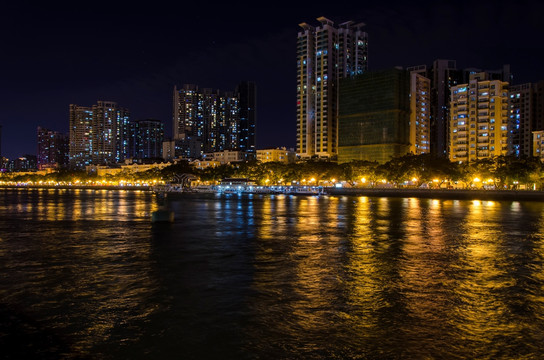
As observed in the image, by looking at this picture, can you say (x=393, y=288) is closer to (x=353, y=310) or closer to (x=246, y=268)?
(x=353, y=310)

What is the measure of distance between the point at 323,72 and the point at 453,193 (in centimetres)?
10493

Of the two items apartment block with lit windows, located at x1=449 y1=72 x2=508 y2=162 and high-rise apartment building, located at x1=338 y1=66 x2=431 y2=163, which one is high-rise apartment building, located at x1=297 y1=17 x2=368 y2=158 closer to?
high-rise apartment building, located at x1=338 y1=66 x2=431 y2=163

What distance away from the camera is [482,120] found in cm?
13525

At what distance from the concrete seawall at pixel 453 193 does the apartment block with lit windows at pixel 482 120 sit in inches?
2020

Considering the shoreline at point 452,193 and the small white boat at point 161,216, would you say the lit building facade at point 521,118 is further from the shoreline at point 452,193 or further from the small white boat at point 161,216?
the small white boat at point 161,216

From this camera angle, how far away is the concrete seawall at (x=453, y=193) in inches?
2945

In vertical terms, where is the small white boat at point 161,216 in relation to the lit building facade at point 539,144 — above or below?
below

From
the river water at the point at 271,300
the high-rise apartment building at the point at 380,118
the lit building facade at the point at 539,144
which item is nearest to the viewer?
the river water at the point at 271,300

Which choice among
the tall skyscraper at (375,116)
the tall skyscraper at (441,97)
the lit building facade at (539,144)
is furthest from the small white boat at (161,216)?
the tall skyscraper at (441,97)

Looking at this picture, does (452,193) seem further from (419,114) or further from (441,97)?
(441,97)

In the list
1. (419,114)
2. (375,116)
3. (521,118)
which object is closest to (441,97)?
(419,114)

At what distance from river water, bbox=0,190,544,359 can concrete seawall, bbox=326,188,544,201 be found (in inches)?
2414

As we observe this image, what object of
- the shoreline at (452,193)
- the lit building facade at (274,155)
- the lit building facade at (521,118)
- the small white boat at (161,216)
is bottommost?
the shoreline at (452,193)

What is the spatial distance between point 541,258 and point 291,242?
1118cm
